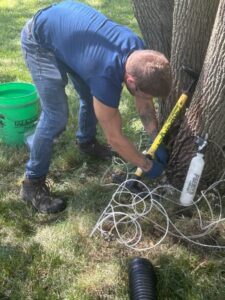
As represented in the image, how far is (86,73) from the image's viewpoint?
277 cm

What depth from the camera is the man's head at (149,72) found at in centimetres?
255

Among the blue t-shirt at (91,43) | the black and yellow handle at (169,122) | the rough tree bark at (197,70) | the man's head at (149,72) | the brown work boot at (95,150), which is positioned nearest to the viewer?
the man's head at (149,72)

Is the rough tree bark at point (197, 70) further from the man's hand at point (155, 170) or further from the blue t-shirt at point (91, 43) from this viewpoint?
the blue t-shirt at point (91, 43)

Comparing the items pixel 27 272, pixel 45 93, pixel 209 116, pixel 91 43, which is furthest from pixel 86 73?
pixel 27 272

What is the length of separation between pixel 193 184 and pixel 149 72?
925 millimetres

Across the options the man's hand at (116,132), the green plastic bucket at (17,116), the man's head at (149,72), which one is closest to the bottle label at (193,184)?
the man's hand at (116,132)

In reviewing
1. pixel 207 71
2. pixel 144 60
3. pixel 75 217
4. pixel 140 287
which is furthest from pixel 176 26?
pixel 140 287

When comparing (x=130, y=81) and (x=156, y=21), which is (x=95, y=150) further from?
(x=130, y=81)

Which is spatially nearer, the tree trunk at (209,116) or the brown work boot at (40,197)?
the tree trunk at (209,116)

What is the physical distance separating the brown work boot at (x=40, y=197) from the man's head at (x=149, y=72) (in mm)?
1215

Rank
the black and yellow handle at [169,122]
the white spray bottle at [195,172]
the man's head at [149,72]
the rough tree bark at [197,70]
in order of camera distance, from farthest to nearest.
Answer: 1. the black and yellow handle at [169,122]
2. the white spray bottle at [195,172]
3. the rough tree bark at [197,70]
4. the man's head at [149,72]

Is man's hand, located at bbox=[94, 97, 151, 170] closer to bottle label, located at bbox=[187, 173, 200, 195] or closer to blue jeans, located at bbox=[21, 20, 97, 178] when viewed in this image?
bottle label, located at bbox=[187, 173, 200, 195]

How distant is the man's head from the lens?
2.55 metres

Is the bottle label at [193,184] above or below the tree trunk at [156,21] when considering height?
below
